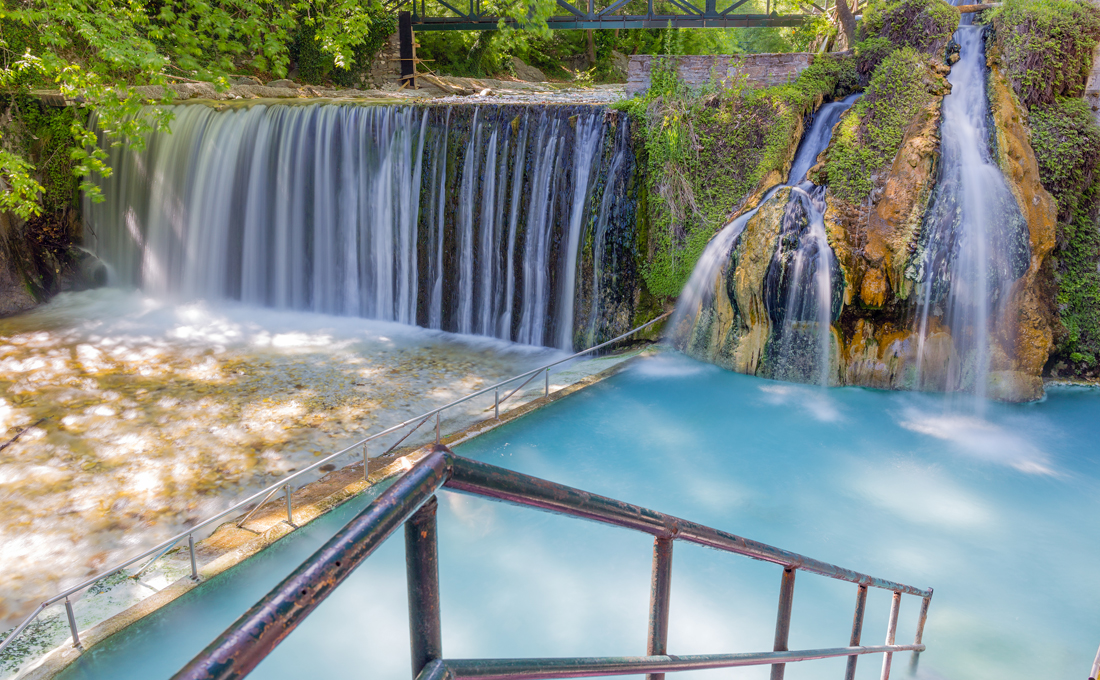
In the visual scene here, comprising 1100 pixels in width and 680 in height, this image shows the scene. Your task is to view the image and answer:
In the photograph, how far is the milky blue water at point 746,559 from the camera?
4609mm

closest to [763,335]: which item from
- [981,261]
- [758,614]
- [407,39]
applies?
[981,261]

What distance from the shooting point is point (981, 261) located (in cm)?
837

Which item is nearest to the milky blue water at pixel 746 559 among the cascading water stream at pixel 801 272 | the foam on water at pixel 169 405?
the cascading water stream at pixel 801 272

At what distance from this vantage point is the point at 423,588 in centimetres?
99

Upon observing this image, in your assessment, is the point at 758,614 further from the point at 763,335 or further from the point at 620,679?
the point at 763,335

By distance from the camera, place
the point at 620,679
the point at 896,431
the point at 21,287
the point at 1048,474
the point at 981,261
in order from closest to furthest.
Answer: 1. the point at 620,679
2. the point at 1048,474
3. the point at 896,431
4. the point at 981,261
5. the point at 21,287

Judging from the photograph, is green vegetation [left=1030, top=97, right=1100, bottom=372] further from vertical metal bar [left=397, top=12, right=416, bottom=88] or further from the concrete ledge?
vertical metal bar [left=397, top=12, right=416, bottom=88]

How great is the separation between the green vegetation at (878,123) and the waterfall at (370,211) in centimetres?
323

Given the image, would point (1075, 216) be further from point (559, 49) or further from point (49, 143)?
point (559, 49)

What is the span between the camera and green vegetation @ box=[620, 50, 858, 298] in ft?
33.3

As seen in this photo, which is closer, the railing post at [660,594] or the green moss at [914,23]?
the railing post at [660,594]

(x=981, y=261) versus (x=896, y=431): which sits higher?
(x=981, y=261)

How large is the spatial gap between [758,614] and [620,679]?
107cm

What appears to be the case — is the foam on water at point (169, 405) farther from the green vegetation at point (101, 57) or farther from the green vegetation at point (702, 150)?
the green vegetation at point (702, 150)
